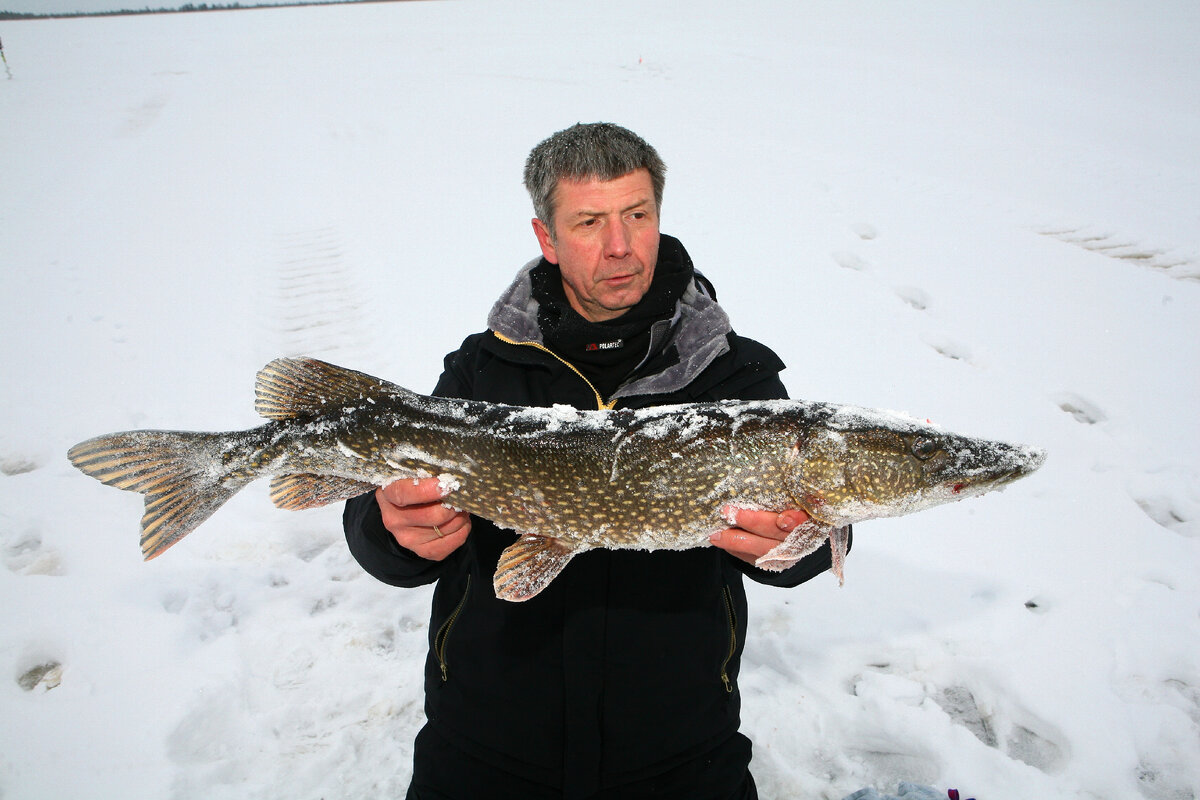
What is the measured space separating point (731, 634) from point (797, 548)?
49cm

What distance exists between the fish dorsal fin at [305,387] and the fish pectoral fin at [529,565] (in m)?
0.66

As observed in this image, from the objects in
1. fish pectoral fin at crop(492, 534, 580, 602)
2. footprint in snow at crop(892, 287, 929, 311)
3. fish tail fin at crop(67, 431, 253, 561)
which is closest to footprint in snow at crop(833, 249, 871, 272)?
footprint in snow at crop(892, 287, 929, 311)

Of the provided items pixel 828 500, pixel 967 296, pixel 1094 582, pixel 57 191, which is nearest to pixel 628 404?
pixel 828 500

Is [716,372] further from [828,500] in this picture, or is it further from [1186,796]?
[1186,796]

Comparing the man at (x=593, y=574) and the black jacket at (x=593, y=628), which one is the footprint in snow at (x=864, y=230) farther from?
the black jacket at (x=593, y=628)

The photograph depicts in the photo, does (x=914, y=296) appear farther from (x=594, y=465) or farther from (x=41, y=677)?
(x=41, y=677)

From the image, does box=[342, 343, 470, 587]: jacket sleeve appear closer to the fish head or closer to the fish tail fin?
the fish tail fin

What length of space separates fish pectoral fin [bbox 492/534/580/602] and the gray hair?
3.76 ft

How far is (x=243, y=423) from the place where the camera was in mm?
4805

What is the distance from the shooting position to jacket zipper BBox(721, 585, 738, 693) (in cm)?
222

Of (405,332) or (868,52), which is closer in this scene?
(405,332)

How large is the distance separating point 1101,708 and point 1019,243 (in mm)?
5492

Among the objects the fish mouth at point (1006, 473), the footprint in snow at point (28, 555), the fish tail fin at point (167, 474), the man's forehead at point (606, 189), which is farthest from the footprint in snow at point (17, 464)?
the fish mouth at point (1006, 473)

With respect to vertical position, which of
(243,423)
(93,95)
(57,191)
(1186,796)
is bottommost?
(1186,796)
